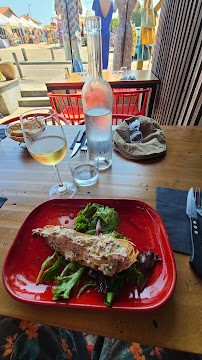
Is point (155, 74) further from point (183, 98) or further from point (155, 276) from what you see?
point (155, 276)

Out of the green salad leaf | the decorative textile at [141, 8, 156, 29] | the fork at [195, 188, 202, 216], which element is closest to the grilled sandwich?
the green salad leaf

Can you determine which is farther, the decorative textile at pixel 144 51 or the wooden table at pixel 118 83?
the decorative textile at pixel 144 51

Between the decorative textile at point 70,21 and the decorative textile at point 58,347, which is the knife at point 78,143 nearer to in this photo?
the decorative textile at point 58,347

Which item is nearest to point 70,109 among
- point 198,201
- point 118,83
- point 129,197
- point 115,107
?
point 115,107

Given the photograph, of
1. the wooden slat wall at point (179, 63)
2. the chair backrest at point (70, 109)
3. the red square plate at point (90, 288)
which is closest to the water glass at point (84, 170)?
the red square plate at point (90, 288)

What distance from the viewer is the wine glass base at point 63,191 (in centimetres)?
69

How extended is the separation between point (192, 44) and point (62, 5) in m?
2.45

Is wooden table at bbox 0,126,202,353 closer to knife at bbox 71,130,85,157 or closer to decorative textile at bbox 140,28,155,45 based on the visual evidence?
knife at bbox 71,130,85,157

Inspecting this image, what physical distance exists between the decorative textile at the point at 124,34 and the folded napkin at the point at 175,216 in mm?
3402

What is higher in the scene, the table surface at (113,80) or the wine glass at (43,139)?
the wine glass at (43,139)

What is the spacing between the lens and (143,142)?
38.9 inches

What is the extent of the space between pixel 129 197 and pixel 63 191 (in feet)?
0.85

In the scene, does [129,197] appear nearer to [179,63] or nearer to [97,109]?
[97,109]

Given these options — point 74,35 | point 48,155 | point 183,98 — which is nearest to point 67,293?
point 48,155
